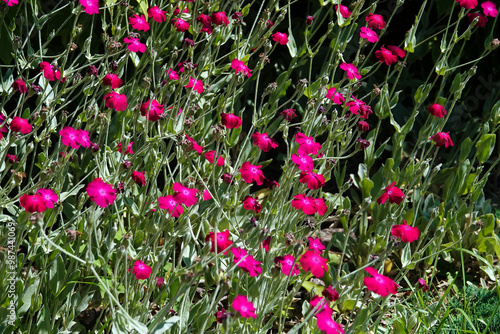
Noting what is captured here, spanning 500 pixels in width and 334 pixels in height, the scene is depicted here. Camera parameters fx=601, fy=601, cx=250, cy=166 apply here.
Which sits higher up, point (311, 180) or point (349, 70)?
point (349, 70)

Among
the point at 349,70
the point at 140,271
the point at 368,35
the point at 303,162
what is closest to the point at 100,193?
the point at 140,271

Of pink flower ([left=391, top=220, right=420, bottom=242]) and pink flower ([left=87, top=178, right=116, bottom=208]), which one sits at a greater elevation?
pink flower ([left=87, top=178, right=116, bottom=208])

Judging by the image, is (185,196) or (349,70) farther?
(349,70)

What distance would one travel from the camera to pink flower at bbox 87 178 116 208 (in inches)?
50.5

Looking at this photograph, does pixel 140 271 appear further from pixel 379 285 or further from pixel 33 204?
pixel 379 285

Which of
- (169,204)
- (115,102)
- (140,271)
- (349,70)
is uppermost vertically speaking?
(349,70)

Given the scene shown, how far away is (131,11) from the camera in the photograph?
2.34m

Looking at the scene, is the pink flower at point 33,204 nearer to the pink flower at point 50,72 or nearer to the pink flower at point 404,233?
the pink flower at point 50,72

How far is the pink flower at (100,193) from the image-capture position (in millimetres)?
1282

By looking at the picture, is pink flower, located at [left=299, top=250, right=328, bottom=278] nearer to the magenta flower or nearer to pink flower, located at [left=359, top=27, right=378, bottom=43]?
the magenta flower

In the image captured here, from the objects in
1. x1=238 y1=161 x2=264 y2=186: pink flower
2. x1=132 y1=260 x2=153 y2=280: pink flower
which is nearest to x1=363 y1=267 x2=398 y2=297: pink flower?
x1=238 y1=161 x2=264 y2=186: pink flower

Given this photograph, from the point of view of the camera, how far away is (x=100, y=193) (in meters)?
1.30

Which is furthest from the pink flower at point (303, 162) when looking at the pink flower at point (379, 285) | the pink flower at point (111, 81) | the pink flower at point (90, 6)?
the pink flower at point (90, 6)

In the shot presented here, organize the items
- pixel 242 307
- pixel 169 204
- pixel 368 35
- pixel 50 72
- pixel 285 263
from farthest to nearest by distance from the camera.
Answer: pixel 368 35 → pixel 50 72 → pixel 169 204 → pixel 285 263 → pixel 242 307
